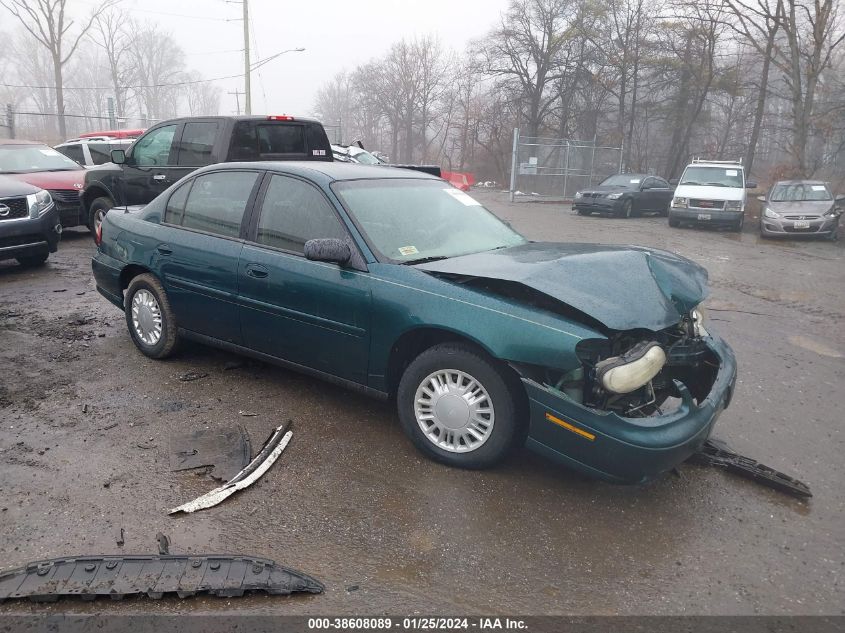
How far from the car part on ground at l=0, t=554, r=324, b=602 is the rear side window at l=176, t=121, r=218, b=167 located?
261 inches

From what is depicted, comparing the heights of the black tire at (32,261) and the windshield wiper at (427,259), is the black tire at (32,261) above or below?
below

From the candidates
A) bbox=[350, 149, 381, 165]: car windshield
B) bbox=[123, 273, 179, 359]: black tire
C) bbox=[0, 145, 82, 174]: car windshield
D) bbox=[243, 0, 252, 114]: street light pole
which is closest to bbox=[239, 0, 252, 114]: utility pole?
bbox=[243, 0, 252, 114]: street light pole

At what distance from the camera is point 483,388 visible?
326 centimetres

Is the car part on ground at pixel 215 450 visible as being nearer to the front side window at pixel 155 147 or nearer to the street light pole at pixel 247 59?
the front side window at pixel 155 147

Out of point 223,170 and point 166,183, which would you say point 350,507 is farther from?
point 166,183

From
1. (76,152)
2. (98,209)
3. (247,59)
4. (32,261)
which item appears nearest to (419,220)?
(32,261)

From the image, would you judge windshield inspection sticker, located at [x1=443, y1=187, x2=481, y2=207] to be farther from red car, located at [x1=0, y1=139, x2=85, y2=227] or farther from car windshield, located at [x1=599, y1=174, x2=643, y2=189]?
car windshield, located at [x1=599, y1=174, x2=643, y2=189]

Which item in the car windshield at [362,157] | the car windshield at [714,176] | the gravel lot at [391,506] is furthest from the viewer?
the car windshield at [362,157]

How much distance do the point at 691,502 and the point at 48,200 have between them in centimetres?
870

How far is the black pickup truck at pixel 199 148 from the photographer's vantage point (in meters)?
8.22

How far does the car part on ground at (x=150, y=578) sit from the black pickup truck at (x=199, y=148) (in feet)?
21.1

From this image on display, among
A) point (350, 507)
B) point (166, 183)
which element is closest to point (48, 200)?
point (166, 183)

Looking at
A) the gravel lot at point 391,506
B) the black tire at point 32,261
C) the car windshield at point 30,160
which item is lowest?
the gravel lot at point 391,506

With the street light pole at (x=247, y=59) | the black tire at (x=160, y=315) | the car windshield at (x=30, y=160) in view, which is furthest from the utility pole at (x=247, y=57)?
the black tire at (x=160, y=315)
